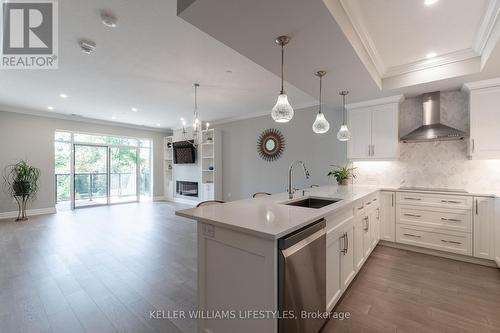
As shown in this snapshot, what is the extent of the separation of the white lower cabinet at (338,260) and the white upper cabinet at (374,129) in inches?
85.2

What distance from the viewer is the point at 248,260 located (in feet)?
4.47

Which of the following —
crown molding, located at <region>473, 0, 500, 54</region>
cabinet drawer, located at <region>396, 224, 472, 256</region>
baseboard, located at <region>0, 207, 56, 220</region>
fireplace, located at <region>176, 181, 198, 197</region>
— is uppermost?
crown molding, located at <region>473, 0, 500, 54</region>

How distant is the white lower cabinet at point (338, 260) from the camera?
71.4 inches

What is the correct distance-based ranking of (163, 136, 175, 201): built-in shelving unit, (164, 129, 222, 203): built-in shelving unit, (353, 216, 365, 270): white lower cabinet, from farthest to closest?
(163, 136, 175, 201): built-in shelving unit < (164, 129, 222, 203): built-in shelving unit < (353, 216, 365, 270): white lower cabinet

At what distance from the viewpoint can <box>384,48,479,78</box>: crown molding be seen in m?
2.74

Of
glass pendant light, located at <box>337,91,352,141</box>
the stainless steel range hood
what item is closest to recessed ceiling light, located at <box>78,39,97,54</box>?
glass pendant light, located at <box>337,91,352,141</box>

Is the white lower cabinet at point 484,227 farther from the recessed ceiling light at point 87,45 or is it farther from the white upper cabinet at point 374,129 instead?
the recessed ceiling light at point 87,45

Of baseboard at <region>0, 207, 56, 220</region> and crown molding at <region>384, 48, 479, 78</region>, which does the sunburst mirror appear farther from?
baseboard at <region>0, 207, 56, 220</region>

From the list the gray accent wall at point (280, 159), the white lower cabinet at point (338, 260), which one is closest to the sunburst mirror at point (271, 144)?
the gray accent wall at point (280, 159)

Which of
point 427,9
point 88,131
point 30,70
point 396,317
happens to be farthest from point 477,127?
point 88,131

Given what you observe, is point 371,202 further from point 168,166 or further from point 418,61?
point 168,166

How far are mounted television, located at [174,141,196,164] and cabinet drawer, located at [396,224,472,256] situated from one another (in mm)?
6057

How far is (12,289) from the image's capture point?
2287 mm

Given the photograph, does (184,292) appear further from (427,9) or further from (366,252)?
(427,9)
